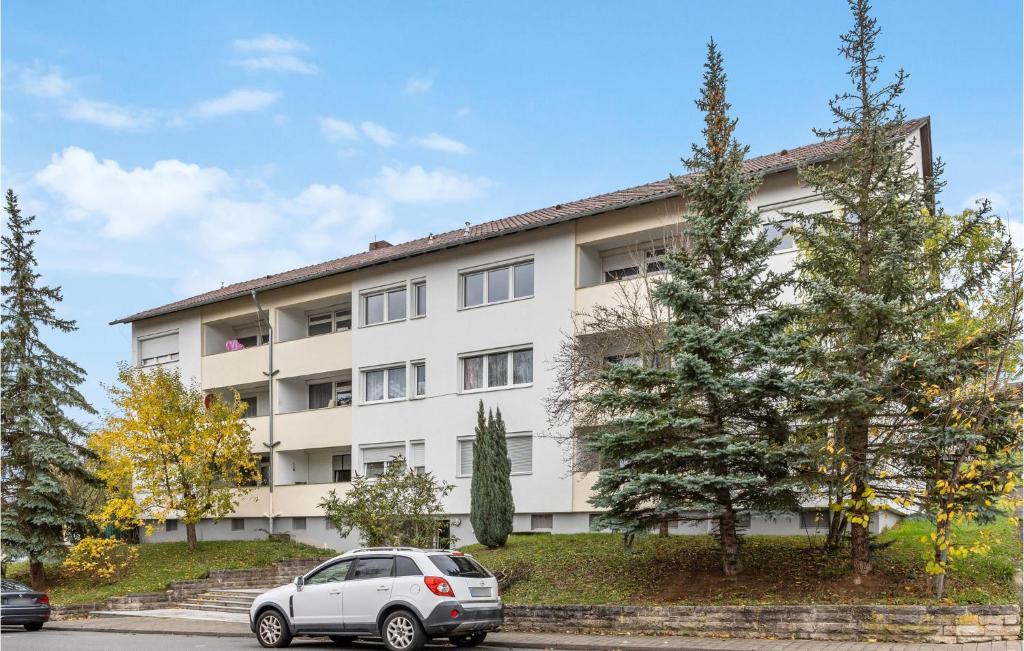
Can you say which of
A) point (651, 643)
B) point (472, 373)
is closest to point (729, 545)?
point (651, 643)

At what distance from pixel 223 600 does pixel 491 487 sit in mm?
7282

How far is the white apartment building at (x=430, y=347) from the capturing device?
26.4 metres

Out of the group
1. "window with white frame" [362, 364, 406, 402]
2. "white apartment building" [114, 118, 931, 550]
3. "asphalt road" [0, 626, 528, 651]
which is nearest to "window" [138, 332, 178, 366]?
"white apartment building" [114, 118, 931, 550]

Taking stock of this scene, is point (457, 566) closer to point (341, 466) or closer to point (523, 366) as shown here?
point (523, 366)

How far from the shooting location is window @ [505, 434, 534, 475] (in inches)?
1074

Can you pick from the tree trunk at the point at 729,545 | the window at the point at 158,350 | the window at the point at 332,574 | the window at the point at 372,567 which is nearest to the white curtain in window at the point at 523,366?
the tree trunk at the point at 729,545

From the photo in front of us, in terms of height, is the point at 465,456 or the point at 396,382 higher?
the point at 396,382

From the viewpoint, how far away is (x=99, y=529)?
100ft

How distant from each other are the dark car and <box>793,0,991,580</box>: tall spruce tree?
56.6ft

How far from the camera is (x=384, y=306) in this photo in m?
32.0

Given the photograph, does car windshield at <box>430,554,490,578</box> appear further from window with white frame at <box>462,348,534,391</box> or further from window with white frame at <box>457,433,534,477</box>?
window with white frame at <box>462,348,534,391</box>

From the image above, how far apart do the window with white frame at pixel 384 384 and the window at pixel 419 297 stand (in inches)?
68.2

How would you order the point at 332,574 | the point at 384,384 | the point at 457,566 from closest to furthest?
1. the point at 457,566
2. the point at 332,574
3. the point at 384,384

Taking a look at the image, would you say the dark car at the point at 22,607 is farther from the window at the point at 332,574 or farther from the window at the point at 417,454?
the window at the point at 417,454
